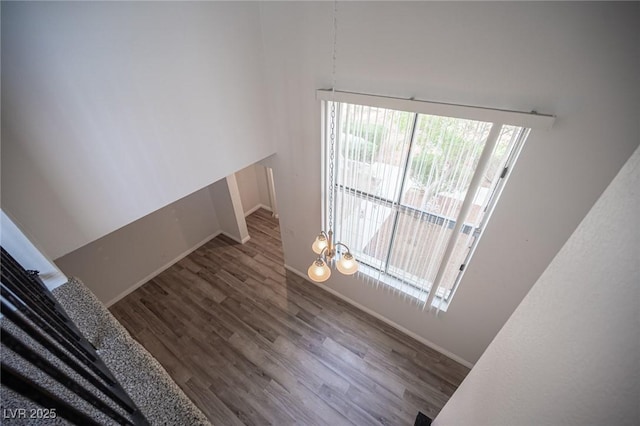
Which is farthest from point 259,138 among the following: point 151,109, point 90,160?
point 90,160

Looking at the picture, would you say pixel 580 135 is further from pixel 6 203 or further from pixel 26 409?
pixel 6 203

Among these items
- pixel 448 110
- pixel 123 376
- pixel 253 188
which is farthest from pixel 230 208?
pixel 448 110

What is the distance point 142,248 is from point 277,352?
296 centimetres

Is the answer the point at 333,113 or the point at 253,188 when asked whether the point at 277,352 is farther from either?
the point at 253,188

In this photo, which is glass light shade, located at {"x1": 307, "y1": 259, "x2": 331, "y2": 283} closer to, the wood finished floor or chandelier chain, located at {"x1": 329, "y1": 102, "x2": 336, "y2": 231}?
chandelier chain, located at {"x1": 329, "y1": 102, "x2": 336, "y2": 231}

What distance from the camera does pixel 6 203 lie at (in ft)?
5.58

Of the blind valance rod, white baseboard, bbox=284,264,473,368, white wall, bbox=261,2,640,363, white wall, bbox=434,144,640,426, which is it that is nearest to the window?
the blind valance rod

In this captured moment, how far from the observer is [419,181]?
251 cm

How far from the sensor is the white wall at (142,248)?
3.75 metres

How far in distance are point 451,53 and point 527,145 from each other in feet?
2.94

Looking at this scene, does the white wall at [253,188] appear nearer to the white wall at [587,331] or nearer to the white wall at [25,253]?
the white wall at [25,253]

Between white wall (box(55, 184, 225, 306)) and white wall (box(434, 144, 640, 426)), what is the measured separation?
16.2 ft

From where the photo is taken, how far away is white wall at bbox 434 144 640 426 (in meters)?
0.62

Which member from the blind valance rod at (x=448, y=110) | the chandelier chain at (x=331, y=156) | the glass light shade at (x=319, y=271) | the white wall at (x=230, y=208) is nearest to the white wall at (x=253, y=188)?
the white wall at (x=230, y=208)
